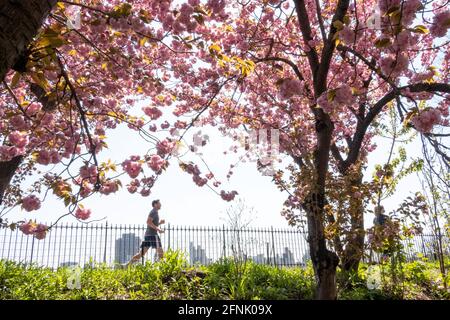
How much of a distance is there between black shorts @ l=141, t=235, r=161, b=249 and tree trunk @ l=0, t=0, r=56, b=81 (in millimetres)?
7482

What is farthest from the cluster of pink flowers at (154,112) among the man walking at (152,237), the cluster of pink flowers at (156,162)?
the man walking at (152,237)

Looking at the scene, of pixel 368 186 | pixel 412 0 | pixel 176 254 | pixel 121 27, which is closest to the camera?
pixel 412 0

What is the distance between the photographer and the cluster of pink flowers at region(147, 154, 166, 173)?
4.61 m

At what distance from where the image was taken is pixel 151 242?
8.66 m

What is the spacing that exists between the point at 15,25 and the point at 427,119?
272 centimetres

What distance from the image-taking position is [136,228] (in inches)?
491

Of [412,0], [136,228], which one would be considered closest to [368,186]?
[412,0]

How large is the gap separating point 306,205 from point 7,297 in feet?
16.5

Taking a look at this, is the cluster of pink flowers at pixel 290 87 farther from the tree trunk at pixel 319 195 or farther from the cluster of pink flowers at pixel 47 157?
the cluster of pink flowers at pixel 47 157

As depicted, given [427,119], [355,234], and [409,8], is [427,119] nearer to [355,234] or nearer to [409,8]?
[409,8]

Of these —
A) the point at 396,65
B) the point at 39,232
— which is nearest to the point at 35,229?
the point at 39,232

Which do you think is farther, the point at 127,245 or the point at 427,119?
the point at 127,245

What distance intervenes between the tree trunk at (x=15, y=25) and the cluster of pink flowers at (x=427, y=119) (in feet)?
Result: 8.60
